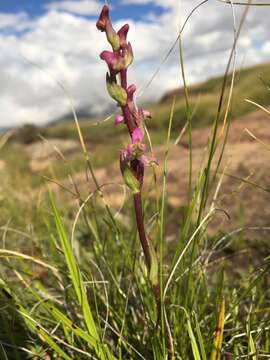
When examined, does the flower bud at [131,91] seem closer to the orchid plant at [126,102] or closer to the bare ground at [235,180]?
the orchid plant at [126,102]

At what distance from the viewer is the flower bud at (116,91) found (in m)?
1.31

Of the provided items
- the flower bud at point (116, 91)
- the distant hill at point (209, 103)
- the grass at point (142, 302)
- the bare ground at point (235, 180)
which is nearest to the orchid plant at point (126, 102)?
the flower bud at point (116, 91)

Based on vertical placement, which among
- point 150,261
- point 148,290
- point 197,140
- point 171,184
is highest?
point 150,261

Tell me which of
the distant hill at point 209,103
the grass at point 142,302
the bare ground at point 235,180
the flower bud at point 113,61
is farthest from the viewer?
the bare ground at point 235,180

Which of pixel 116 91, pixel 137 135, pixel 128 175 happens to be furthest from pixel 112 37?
pixel 128 175

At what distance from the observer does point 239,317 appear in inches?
81.2

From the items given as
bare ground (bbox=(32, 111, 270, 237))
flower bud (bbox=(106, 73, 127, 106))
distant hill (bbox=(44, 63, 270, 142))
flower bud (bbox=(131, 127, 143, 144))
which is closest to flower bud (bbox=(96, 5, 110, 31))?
flower bud (bbox=(106, 73, 127, 106))

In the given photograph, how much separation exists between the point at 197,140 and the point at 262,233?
4.78 m

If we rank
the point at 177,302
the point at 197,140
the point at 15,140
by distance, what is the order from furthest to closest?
the point at 15,140
the point at 197,140
the point at 177,302

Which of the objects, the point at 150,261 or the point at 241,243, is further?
the point at 241,243

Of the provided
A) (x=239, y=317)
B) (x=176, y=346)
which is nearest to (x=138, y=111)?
(x=176, y=346)

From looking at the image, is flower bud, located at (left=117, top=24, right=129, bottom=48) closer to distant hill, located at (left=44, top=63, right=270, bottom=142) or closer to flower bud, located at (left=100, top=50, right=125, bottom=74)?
flower bud, located at (left=100, top=50, right=125, bottom=74)

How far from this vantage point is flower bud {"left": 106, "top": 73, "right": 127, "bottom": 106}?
51.5 inches

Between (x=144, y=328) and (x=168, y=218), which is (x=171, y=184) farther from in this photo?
(x=144, y=328)
